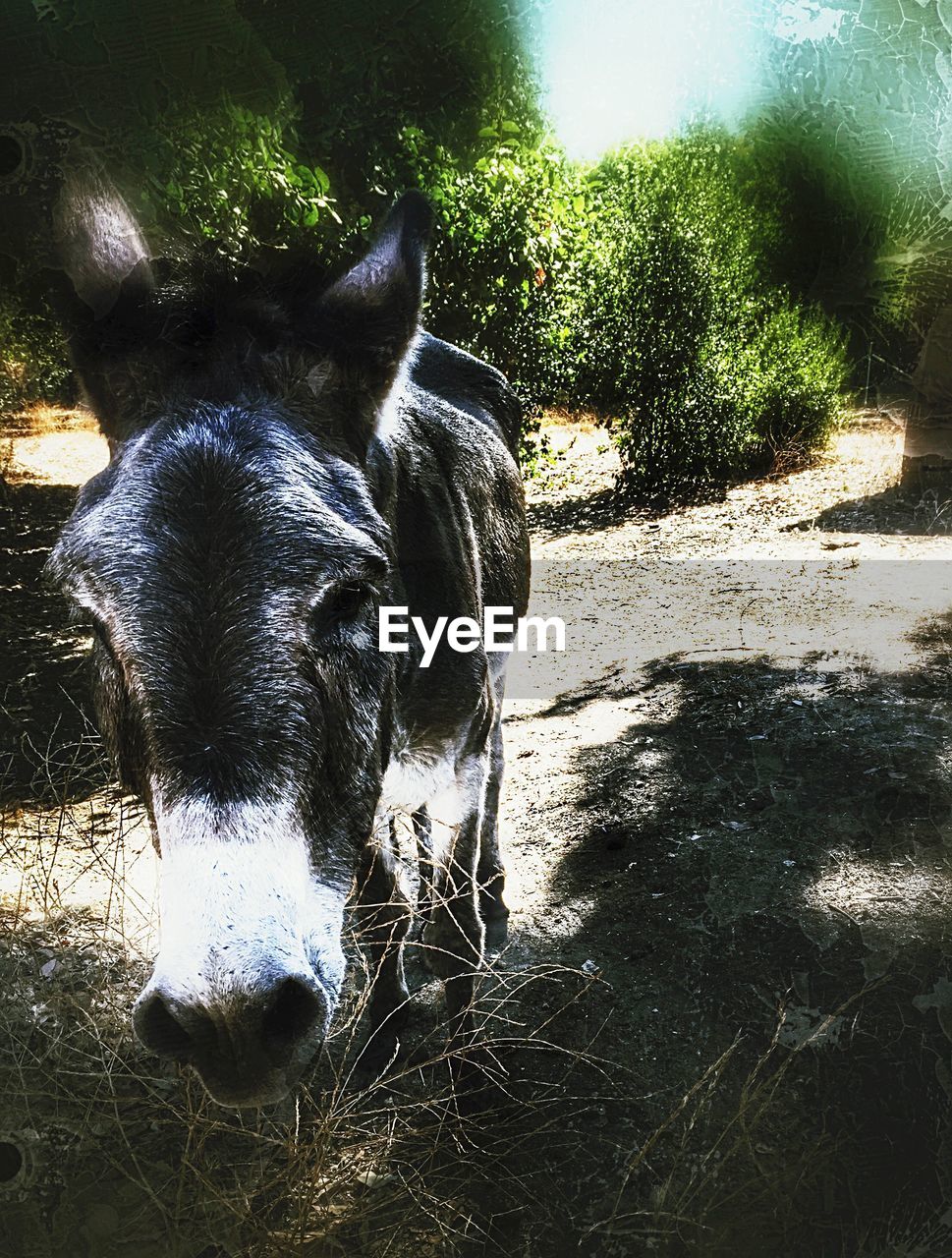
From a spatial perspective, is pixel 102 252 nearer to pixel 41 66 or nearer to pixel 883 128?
pixel 41 66

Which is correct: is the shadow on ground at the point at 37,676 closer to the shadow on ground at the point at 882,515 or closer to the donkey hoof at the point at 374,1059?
the donkey hoof at the point at 374,1059

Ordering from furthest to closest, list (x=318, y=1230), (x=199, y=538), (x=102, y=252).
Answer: (x=318, y=1230), (x=102, y=252), (x=199, y=538)

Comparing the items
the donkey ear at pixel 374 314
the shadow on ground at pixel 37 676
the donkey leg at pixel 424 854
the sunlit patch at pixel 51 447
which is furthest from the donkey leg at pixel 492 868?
the sunlit patch at pixel 51 447

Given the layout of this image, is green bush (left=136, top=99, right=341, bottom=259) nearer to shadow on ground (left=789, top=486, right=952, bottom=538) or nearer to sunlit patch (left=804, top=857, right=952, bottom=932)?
shadow on ground (left=789, top=486, right=952, bottom=538)

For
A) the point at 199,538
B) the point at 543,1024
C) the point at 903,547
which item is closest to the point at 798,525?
the point at 903,547

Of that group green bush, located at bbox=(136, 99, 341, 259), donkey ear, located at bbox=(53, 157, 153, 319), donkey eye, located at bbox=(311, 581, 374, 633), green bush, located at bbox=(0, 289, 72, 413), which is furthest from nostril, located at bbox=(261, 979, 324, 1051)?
green bush, located at bbox=(136, 99, 341, 259)

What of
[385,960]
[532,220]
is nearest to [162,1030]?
[385,960]

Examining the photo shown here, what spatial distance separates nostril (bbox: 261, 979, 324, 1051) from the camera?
4.03 ft

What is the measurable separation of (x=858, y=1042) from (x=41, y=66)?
283cm

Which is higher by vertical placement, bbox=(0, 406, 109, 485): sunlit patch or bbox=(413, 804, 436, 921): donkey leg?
bbox=(0, 406, 109, 485): sunlit patch

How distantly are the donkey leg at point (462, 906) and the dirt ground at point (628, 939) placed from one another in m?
0.09

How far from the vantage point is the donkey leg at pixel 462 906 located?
7.22ft

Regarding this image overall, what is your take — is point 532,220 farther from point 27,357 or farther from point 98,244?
point 27,357

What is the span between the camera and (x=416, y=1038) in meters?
2.28
